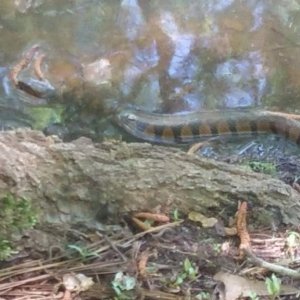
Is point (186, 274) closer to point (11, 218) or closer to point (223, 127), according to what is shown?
point (11, 218)

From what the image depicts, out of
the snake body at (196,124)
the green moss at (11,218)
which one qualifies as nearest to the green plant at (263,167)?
the snake body at (196,124)

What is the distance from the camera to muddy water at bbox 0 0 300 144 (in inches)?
168

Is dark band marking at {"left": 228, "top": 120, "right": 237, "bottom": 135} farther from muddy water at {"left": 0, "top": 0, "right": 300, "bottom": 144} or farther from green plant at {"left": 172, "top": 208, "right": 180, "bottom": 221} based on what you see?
→ green plant at {"left": 172, "top": 208, "right": 180, "bottom": 221}

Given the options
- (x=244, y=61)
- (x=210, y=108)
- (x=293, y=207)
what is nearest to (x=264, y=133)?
(x=210, y=108)

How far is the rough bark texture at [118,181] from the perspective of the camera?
257cm

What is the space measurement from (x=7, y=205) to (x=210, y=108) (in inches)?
82.6

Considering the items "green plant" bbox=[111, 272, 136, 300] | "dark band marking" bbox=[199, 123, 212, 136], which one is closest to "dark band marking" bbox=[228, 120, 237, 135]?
"dark band marking" bbox=[199, 123, 212, 136]

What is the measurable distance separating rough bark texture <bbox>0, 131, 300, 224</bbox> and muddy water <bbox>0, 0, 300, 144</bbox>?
4.20ft

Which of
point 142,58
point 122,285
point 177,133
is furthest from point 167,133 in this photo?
→ point 122,285

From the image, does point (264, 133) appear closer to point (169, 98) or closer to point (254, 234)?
point (169, 98)

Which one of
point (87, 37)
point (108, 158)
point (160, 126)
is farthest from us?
point (87, 37)

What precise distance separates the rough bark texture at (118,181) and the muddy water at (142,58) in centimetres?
128

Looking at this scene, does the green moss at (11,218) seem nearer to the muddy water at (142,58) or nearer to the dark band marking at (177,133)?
the muddy water at (142,58)

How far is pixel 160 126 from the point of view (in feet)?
13.7
